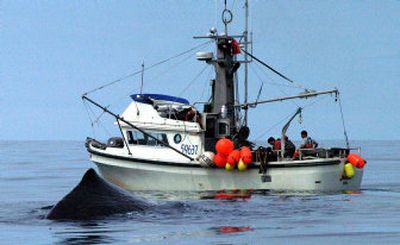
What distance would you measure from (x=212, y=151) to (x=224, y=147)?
8.51 feet

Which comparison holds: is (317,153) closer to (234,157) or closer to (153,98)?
(234,157)

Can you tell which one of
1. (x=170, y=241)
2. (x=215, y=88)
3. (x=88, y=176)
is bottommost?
(x=170, y=241)

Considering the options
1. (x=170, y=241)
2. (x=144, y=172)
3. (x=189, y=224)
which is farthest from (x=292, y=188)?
(x=170, y=241)

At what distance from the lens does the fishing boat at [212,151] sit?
130ft

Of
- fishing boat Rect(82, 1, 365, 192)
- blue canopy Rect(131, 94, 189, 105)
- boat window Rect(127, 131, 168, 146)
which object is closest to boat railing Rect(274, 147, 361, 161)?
fishing boat Rect(82, 1, 365, 192)

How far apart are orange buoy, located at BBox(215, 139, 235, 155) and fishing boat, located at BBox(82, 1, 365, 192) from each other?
44 mm

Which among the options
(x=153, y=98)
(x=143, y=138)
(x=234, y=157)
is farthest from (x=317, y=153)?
(x=153, y=98)

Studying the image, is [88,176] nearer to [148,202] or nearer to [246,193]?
[148,202]

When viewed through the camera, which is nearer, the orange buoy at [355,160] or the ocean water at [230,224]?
the ocean water at [230,224]

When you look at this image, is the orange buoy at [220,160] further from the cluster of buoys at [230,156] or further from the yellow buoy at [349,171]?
the yellow buoy at [349,171]

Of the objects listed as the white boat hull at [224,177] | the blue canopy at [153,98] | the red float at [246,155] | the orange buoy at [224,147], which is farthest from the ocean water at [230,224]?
the blue canopy at [153,98]

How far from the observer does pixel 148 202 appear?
1114 inches

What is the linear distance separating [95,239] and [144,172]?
2141cm

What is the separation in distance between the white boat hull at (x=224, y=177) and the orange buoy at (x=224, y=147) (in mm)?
1155
